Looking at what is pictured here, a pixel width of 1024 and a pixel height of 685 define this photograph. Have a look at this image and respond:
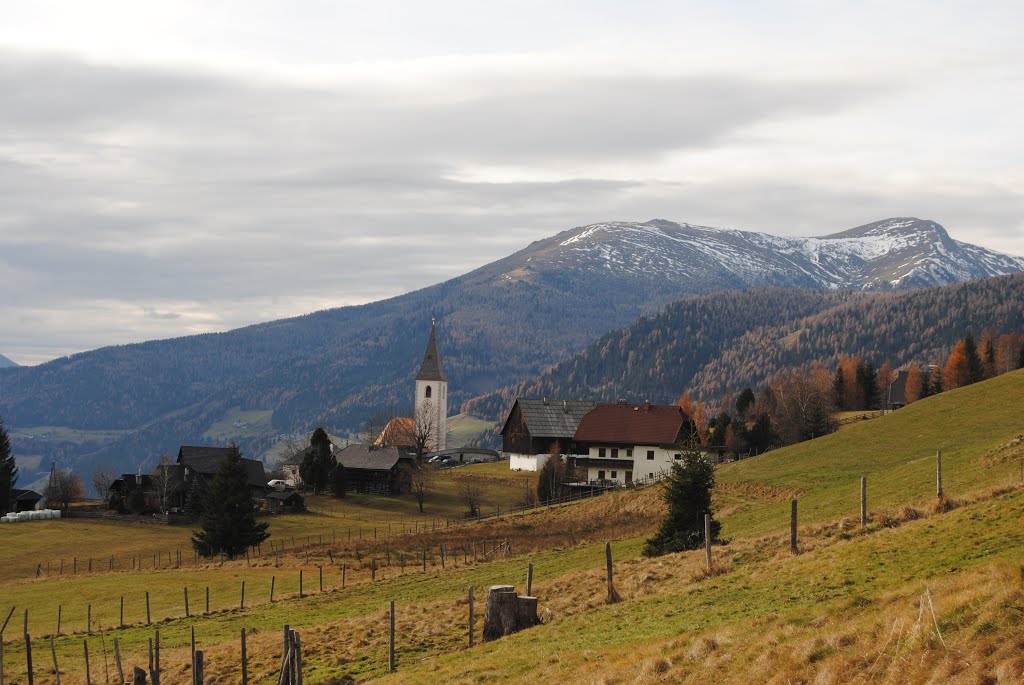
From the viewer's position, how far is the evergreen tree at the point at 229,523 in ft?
251

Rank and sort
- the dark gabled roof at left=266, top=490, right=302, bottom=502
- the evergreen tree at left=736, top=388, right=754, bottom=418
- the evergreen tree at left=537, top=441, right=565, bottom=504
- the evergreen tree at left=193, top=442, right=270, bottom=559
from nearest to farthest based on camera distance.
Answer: the evergreen tree at left=193, top=442, right=270, bottom=559, the evergreen tree at left=537, top=441, right=565, bottom=504, the dark gabled roof at left=266, top=490, right=302, bottom=502, the evergreen tree at left=736, top=388, right=754, bottom=418

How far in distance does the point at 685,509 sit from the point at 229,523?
4284cm

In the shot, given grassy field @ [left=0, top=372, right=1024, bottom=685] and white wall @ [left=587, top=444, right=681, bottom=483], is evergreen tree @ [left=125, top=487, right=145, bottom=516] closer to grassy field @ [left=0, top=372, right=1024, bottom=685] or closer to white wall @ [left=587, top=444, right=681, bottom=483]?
grassy field @ [left=0, top=372, right=1024, bottom=685]

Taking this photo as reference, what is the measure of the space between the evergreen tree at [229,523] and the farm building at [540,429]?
52.0 meters

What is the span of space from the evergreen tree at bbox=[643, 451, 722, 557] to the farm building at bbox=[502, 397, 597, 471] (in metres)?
77.7

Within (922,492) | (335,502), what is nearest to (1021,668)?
(922,492)

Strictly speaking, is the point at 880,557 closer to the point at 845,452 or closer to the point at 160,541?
the point at 845,452

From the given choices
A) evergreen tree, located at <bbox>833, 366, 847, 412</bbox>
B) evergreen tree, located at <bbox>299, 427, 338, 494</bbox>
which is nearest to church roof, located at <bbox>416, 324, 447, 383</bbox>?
evergreen tree, located at <bbox>299, 427, 338, 494</bbox>

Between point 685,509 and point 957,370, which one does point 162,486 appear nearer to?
point 685,509

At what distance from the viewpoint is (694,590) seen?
29.6m

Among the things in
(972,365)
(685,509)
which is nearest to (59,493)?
(685,509)

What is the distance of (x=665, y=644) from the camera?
21531mm

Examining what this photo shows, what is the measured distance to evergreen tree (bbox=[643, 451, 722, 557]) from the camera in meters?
43.2

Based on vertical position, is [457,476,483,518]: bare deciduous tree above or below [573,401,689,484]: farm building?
below
